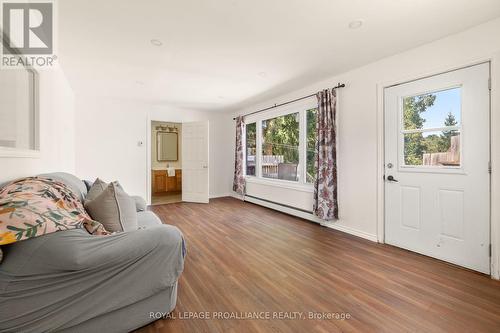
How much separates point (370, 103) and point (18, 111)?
12.3 ft

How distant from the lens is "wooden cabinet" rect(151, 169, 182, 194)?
6.73 m

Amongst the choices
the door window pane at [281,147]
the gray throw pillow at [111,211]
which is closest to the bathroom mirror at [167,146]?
the door window pane at [281,147]

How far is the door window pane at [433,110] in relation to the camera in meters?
2.42

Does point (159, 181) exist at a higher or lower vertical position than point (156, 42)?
lower

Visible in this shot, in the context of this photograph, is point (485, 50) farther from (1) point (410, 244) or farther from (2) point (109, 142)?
(2) point (109, 142)

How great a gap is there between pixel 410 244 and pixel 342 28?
2585mm

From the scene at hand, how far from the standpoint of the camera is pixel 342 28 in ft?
7.43

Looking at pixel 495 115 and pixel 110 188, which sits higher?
pixel 495 115

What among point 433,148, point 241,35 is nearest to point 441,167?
point 433,148

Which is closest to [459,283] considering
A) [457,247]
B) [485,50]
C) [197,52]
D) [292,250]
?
[457,247]

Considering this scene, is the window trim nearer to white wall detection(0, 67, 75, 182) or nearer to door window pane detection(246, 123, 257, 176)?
white wall detection(0, 67, 75, 182)

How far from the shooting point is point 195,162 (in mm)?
5824

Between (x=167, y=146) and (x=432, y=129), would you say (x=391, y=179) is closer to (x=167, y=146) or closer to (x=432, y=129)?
(x=432, y=129)

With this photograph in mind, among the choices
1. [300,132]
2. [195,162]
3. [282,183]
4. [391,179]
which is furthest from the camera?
[195,162]
